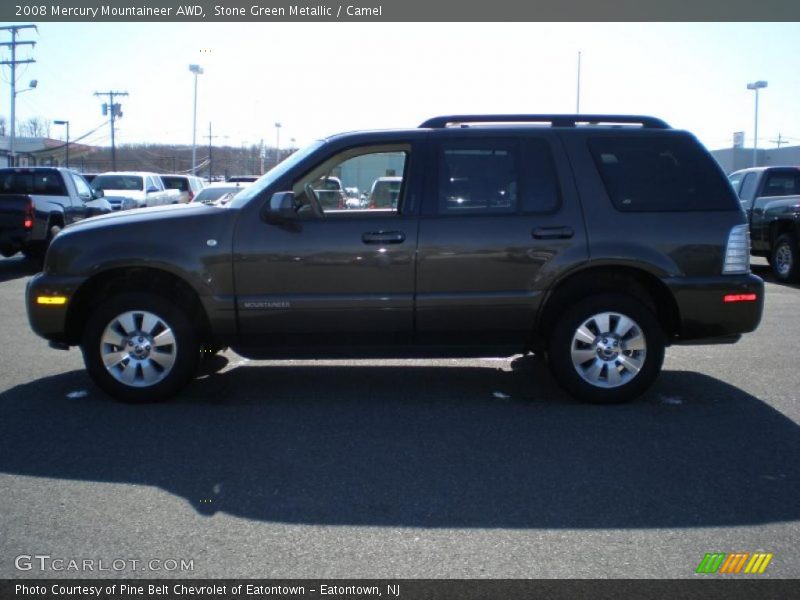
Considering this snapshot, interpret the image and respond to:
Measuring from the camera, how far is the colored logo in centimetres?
361

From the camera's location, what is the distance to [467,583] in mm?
3467

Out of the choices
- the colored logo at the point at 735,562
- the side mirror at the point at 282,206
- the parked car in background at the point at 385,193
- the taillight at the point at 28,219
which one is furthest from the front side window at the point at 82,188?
the colored logo at the point at 735,562

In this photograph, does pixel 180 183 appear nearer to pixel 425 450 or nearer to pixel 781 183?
pixel 781 183

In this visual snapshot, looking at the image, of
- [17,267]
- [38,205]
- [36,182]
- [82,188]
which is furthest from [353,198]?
[82,188]

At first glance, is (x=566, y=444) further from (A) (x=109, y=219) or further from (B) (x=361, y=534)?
(A) (x=109, y=219)

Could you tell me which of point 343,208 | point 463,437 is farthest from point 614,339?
point 343,208

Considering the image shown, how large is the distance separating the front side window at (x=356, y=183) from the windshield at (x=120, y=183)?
66.8 ft

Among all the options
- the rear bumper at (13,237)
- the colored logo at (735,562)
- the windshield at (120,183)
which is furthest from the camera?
the windshield at (120,183)

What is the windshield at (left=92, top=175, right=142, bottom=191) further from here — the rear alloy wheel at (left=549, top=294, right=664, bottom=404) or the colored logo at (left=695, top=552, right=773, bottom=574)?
the colored logo at (left=695, top=552, right=773, bottom=574)

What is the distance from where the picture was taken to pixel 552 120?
6.39m

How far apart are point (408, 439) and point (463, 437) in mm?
358

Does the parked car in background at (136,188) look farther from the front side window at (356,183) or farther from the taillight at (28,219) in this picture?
the front side window at (356,183)

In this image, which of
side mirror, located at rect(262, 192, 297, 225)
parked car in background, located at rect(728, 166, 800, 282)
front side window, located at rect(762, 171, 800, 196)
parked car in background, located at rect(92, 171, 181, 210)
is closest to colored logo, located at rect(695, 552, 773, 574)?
side mirror, located at rect(262, 192, 297, 225)

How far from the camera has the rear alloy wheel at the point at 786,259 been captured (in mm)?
13922
